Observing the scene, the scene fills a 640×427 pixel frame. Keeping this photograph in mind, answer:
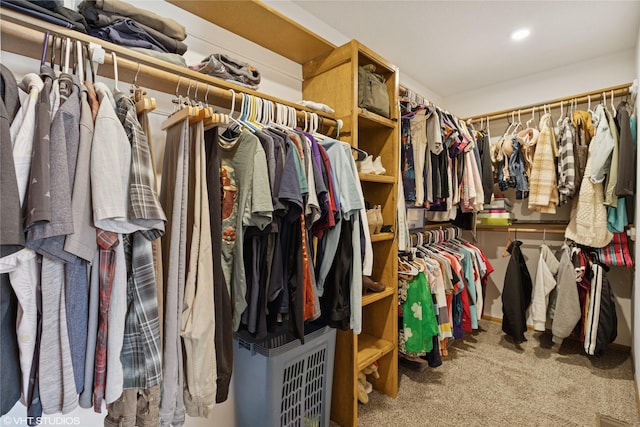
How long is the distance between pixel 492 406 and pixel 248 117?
2168 mm

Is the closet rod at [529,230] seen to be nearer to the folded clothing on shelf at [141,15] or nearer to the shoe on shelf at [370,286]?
the shoe on shelf at [370,286]

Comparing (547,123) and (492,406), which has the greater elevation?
(547,123)

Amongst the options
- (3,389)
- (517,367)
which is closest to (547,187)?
(517,367)

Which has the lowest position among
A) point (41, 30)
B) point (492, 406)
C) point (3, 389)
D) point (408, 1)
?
point (492, 406)

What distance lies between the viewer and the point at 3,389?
25.1 inches

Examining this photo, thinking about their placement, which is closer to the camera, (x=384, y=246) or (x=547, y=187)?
(x=384, y=246)

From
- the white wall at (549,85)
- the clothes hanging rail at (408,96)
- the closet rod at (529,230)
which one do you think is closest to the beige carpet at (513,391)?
the closet rod at (529,230)

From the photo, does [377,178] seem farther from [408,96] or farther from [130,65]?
[130,65]

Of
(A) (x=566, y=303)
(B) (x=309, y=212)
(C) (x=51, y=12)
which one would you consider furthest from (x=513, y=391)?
(C) (x=51, y=12)

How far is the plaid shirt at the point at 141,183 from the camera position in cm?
72

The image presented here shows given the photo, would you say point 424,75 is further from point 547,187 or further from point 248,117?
point 248,117

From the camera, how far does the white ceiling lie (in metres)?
1.88

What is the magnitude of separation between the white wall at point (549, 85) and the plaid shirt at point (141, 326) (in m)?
3.48

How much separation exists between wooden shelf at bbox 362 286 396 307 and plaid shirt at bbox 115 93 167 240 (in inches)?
45.4
